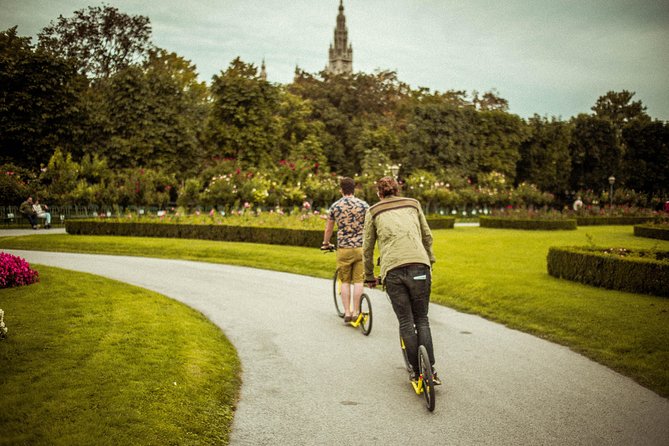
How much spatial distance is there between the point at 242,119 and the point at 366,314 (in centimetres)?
3502

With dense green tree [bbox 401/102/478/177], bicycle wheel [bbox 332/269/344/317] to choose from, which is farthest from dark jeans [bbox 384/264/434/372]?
dense green tree [bbox 401/102/478/177]

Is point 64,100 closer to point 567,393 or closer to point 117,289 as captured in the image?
point 117,289

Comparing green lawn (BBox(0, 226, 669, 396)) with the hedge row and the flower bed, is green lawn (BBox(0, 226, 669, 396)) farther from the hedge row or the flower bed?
the flower bed

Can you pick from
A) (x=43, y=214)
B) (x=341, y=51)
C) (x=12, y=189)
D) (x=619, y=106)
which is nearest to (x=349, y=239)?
(x=43, y=214)

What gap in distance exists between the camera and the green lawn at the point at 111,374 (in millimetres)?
4305

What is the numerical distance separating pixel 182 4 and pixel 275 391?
2739cm

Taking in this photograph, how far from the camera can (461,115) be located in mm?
50438

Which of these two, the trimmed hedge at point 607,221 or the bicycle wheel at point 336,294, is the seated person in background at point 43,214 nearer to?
the bicycle wheel at point 336,294

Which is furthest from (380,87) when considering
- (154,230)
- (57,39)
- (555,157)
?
(154,230)

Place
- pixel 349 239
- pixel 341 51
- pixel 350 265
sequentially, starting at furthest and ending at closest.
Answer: pixel 341 51
pixel 350 265
pixel 349 239

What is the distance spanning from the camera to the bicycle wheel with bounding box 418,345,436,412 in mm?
4996

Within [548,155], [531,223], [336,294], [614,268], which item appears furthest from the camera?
[548,155]

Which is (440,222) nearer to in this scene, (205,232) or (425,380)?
(205,232)

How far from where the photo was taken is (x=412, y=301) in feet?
17.6
